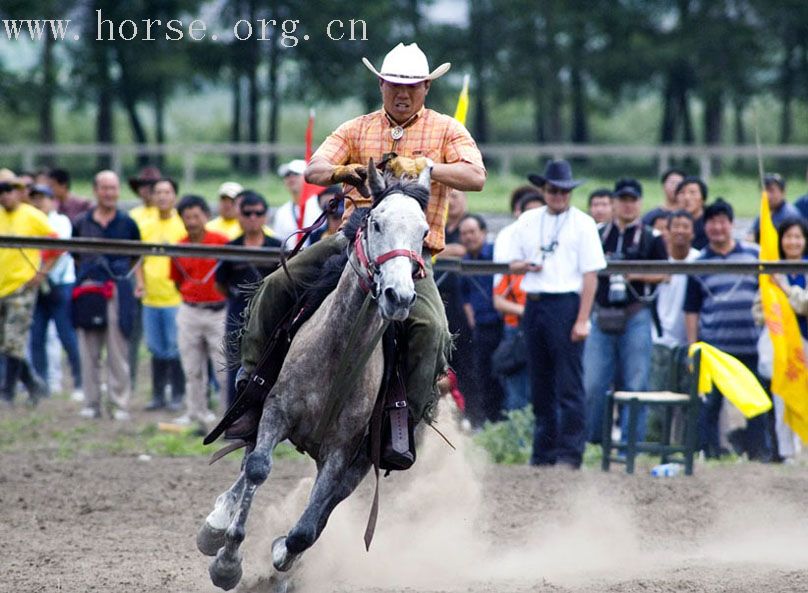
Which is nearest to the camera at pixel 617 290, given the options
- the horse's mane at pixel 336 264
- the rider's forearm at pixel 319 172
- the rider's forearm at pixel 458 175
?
the horse's mane at pixel 336 264

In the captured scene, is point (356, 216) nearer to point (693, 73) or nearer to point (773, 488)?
point (773, 488)

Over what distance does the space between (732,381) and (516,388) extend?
2249 millimetres

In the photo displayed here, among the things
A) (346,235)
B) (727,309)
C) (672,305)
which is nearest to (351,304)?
(346,235)

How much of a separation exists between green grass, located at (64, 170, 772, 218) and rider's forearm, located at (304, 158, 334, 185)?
45.2ft

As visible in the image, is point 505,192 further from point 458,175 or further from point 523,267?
point 458,175

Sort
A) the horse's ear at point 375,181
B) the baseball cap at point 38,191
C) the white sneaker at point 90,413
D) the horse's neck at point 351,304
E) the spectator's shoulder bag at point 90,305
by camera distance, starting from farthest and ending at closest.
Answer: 1. the baseball cap at point 38,191
2. the white sneaker at point 90,413
3. the spectator's shoulder bag at point 90,305
4. the horse's neck at point 351,304
5. the horse's ear at point 375,181

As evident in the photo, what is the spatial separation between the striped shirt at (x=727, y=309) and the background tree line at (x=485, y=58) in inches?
1045

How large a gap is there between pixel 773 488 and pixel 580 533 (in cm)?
199

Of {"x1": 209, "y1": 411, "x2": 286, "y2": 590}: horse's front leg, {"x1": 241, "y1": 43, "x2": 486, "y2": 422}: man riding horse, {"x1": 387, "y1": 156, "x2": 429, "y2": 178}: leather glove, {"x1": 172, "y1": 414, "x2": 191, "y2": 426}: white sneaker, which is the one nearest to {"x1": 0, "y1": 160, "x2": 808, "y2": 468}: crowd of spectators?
{"x1": 172, "y1": 414, "x2": 191, "y2": 426}: white sneaker

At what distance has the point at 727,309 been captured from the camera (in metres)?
11.9

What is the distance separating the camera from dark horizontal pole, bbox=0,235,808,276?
1130 centimetres

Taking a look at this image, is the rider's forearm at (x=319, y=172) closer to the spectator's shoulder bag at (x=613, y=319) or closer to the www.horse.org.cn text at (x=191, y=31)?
the spectator's shoulder bag at (x=613, y=319)

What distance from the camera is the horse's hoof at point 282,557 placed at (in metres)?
7.25

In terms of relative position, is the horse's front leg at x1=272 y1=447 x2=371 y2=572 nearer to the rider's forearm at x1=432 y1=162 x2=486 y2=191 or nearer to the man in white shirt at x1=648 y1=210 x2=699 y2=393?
the rider's forearm at x1=432 y1=162 x2=486 y2=191
